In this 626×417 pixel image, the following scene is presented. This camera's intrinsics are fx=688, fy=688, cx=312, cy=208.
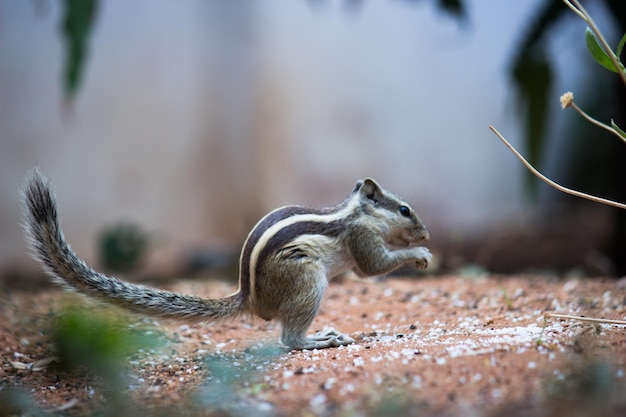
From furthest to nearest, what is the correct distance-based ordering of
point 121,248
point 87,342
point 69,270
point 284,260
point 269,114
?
point 269,114, point 121,248, point 284,260, point 69,270, point 87,342

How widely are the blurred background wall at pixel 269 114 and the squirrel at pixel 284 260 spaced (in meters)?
4.28

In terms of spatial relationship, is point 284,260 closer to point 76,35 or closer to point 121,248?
point 76,35

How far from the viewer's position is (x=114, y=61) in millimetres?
7801

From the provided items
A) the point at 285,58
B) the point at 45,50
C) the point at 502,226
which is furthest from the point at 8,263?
the point at 502,226

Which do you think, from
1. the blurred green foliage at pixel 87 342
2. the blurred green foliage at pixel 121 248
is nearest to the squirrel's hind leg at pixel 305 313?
the blurred green foliage at pixel 87 342

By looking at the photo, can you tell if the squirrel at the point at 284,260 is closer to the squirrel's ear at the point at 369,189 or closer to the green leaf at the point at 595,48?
the squirrel's ear at the point at 369,189

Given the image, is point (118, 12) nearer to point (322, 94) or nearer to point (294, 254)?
point (322, 94)

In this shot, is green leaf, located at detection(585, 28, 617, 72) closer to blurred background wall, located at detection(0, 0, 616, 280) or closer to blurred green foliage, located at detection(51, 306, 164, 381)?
blurred green foliage, located at detection(51, 306, 164, 381)

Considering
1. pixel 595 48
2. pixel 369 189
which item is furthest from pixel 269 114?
pixel 595 48

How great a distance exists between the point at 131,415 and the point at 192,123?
639 cm

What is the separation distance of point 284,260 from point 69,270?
3.13 feet

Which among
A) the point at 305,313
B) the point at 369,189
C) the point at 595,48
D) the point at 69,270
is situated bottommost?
the point at 305,313

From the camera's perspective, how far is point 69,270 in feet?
9.93

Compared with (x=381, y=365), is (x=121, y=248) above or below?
above
